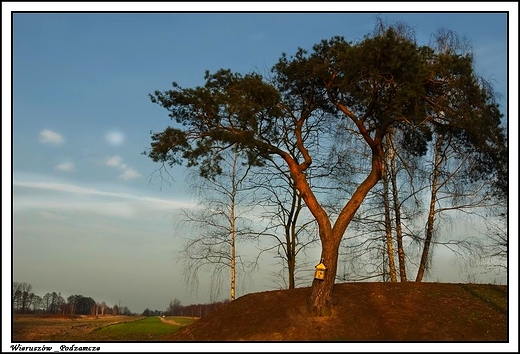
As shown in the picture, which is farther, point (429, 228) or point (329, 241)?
point (429, 228)

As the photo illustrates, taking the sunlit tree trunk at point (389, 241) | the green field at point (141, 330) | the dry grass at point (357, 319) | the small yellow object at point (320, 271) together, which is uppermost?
the sunlit tree trunk at point (389, 241)

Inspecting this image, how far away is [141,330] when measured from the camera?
18.6 metres

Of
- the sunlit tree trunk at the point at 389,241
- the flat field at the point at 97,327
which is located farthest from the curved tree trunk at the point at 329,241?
the sunlit tree trunk at the point at 389,241

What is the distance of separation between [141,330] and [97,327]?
213 cm

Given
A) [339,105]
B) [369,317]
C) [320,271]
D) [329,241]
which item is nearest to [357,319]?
[369,317]

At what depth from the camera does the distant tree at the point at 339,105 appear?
1529 centimetres

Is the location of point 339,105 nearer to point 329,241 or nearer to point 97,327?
point 329,241

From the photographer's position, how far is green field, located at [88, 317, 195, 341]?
17.8m

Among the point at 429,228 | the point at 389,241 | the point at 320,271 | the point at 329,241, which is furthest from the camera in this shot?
the point at 389,241

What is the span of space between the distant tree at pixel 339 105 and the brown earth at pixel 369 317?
875 millimetres

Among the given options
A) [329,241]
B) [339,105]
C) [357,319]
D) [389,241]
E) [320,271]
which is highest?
[339,105]

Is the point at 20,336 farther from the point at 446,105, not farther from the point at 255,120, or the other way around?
the point at 446,105

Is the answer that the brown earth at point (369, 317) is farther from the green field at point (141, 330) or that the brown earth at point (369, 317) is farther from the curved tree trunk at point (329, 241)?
the green field at point (141, 330)

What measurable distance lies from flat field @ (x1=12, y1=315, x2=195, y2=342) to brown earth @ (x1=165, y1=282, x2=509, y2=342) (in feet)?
3.96
